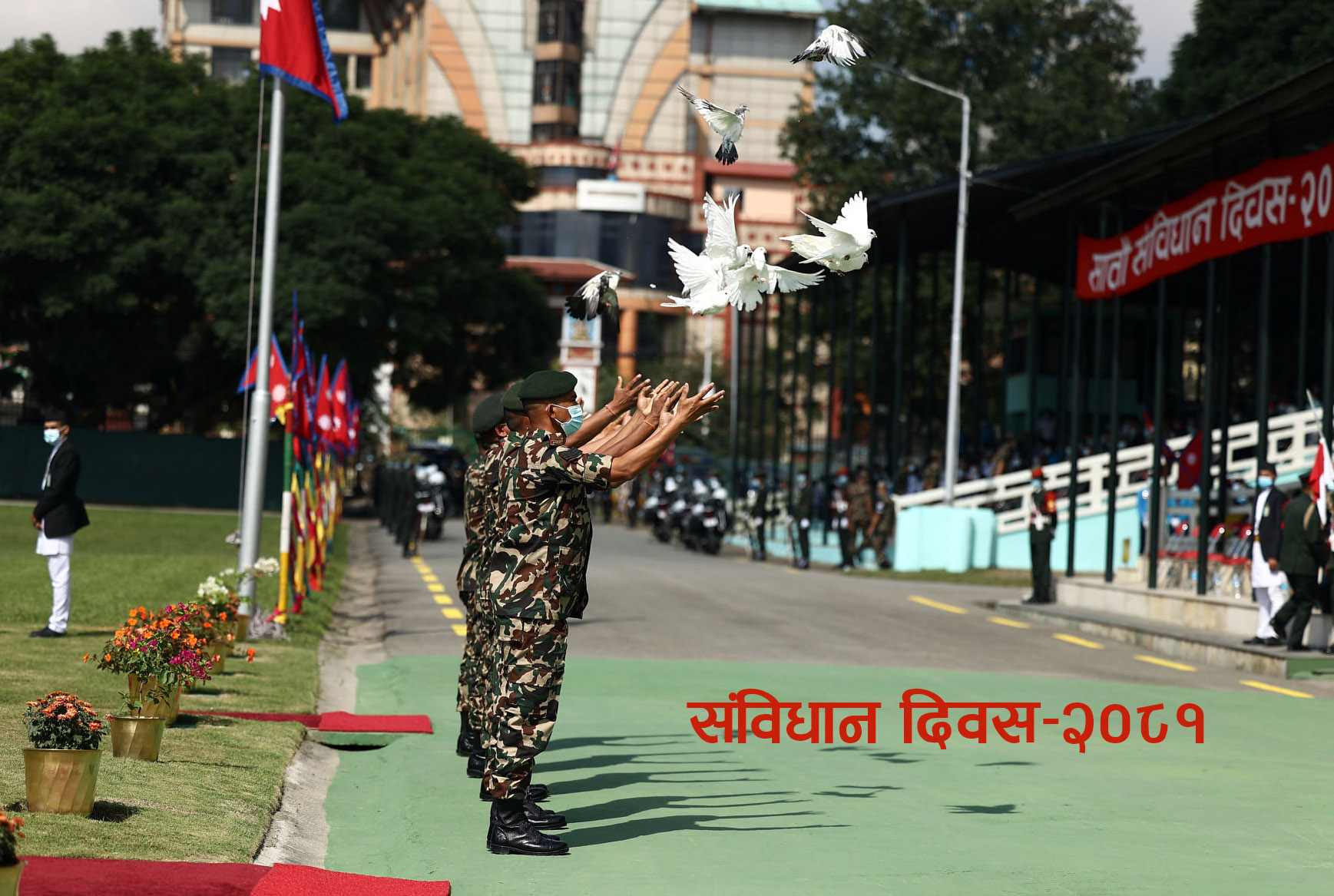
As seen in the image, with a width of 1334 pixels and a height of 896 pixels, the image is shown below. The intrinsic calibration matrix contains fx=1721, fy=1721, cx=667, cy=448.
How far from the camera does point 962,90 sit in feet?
170

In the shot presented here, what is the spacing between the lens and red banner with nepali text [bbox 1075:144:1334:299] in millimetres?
18438

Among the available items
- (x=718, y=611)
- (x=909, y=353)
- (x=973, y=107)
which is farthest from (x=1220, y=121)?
(x=909, y=353)

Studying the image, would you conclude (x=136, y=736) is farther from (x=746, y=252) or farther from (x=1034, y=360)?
(x=1034, y=360)

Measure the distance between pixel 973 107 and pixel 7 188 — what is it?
Answer: 27.1 metres

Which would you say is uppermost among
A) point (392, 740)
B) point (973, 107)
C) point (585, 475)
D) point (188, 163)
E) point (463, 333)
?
point (973, 107)

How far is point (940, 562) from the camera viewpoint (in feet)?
111

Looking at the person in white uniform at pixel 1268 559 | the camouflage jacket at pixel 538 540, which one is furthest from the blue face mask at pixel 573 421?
the person in white uniform at pixel 1268 559

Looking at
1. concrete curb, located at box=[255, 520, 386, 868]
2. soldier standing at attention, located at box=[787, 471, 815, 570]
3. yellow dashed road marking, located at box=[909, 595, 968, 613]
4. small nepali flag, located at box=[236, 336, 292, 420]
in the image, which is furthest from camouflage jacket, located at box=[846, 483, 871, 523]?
small nepali flag, located at box=[236, 336, 292, 420]

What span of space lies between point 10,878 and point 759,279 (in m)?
3.13

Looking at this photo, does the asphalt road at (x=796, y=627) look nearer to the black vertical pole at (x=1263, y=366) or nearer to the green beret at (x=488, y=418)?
the black vertical pole at (x=1263, y=366)

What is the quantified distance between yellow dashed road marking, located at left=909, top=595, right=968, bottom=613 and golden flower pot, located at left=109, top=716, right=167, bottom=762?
16002mm

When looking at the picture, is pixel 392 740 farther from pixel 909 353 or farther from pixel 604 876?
pixel 909 353

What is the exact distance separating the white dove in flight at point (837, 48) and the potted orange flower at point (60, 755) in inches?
148

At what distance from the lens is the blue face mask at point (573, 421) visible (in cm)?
745
